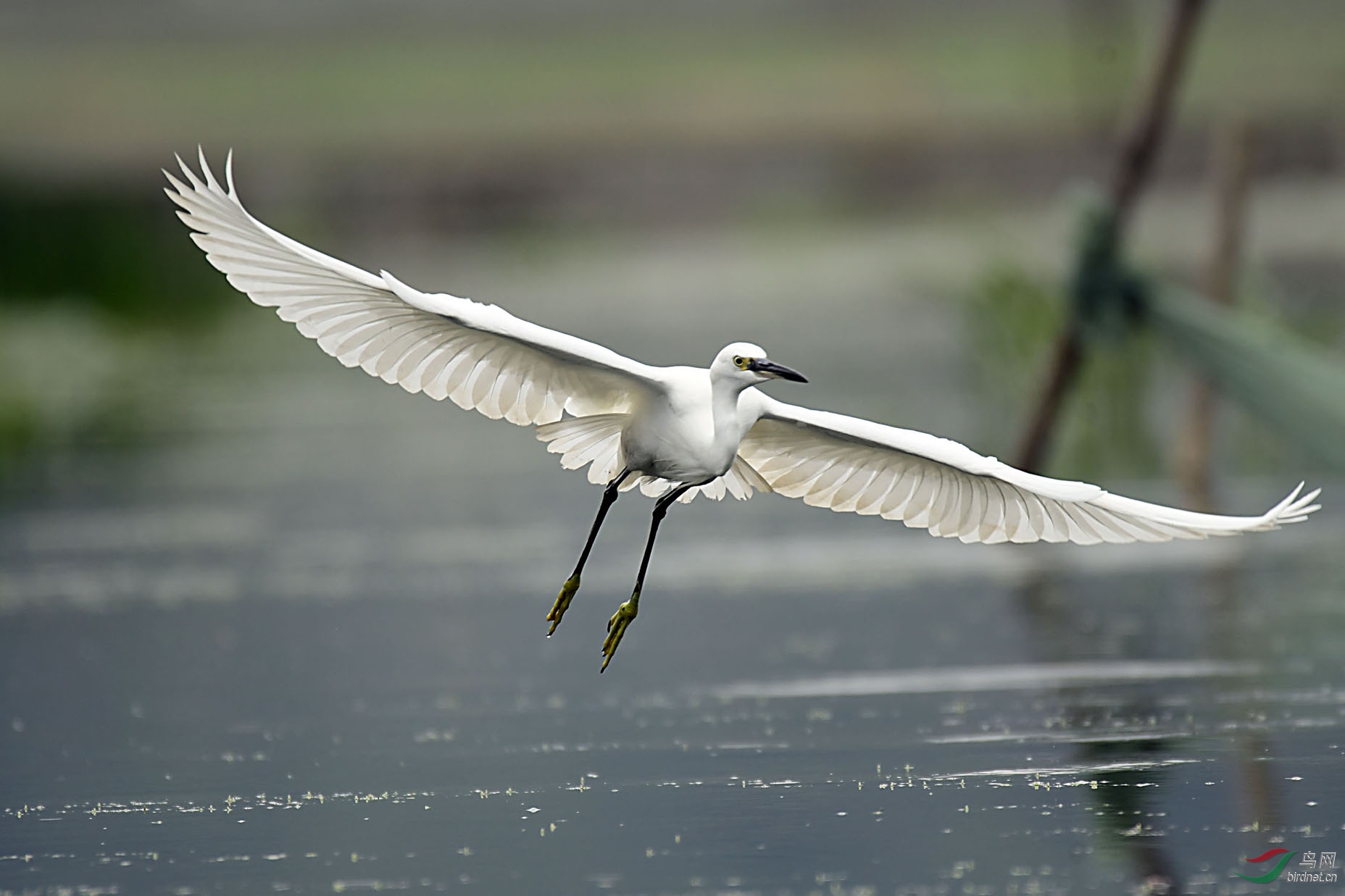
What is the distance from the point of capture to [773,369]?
6.91 metres

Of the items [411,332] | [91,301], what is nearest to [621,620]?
[411,332]

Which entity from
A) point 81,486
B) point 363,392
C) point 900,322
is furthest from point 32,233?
point 81,486

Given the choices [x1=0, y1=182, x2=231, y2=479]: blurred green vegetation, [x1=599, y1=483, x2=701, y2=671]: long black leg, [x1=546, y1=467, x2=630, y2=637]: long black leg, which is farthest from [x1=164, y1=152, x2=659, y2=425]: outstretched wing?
[x1=0, y1=182, x2=231, y2=479]: blurred green vegetation

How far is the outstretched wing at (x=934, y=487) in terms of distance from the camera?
7242 mm

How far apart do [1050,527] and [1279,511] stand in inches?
42.9

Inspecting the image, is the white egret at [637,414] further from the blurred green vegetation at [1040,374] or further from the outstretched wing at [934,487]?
the blurred green vegetation at [1040,374]

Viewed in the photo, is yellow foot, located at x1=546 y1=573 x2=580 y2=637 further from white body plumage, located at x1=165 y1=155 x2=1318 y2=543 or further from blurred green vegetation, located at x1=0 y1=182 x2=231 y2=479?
blurred green vegetation, located at x1=0 y1=182 x2=231 y2=479

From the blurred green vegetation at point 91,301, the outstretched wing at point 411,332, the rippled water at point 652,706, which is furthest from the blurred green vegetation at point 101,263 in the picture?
the outstretched wing at point 411,332

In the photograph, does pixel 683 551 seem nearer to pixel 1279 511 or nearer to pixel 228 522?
pixel 228 522

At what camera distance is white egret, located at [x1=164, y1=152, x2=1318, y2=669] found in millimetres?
7184

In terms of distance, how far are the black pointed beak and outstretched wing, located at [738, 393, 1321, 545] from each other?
383 mm

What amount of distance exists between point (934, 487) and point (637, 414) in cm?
111

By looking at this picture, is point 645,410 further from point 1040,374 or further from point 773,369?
point 1040,374

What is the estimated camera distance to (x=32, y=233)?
1462 inches
